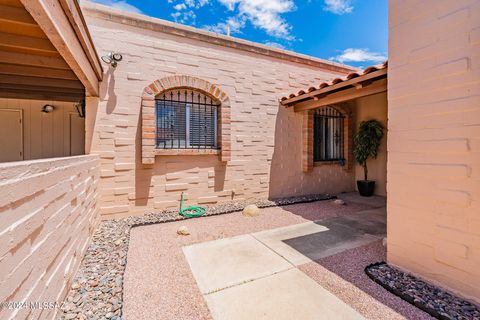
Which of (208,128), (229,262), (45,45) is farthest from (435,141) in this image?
(45,45)

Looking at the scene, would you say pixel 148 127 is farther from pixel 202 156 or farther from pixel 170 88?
pixel 202 156

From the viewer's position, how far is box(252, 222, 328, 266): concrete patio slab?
276 centimetres

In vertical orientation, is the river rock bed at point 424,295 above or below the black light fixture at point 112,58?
below

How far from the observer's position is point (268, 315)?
1.80 metres

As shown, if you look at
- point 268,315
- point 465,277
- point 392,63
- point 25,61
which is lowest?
point 268,315

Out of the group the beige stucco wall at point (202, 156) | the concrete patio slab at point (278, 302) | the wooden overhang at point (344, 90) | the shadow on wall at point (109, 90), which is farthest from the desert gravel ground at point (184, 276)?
the wooden overhang at point (344, 90)

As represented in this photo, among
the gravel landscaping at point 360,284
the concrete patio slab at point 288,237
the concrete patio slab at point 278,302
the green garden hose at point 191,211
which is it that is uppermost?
the green garden hose at point 191,211

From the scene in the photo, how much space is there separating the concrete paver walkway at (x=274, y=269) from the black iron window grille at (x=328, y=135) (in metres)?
2.93

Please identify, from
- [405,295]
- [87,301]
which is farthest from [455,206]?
[87,301]

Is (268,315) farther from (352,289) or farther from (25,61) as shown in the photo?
(25,61)

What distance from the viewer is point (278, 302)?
76.7 inches

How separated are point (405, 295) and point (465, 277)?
1.83 feet

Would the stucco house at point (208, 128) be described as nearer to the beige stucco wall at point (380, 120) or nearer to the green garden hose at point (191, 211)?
the beige stucco wall at point (380, 120)

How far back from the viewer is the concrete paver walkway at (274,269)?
1.86 metres
